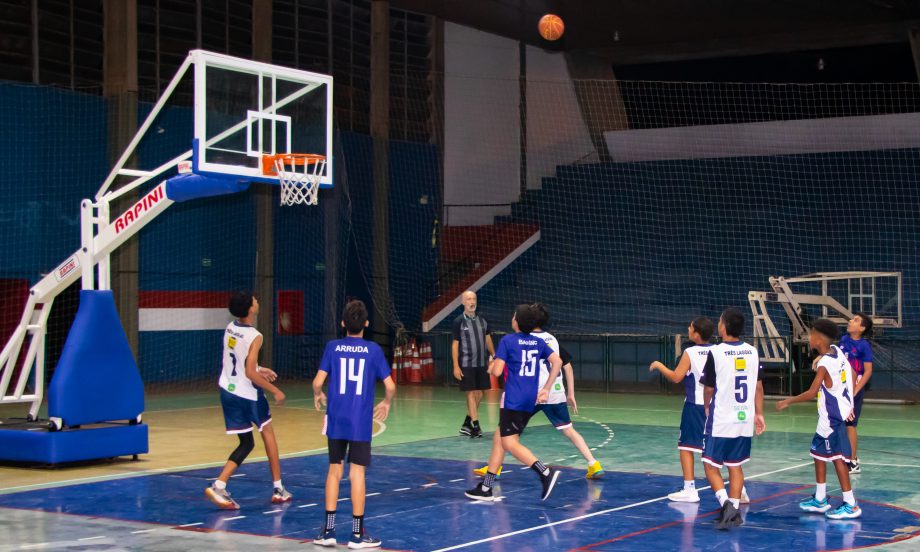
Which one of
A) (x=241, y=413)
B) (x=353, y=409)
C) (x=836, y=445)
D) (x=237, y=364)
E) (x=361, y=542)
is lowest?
(x=361, y=542)

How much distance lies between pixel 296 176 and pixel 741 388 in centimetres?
672

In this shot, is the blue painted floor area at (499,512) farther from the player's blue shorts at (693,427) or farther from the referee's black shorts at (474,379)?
the referee's black shorts at (474,379)

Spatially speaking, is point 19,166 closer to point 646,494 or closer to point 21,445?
point 21,445

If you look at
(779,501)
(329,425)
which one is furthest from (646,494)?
(329,425)

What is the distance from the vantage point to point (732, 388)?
923 cm

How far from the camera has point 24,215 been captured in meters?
22.5

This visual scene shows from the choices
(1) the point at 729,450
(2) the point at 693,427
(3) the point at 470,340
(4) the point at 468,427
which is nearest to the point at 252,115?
(3) the point at 470,340

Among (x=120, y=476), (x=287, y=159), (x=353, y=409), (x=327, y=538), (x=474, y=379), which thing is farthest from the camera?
(x=474, y=379)

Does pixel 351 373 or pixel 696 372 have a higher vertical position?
pixel 351 373

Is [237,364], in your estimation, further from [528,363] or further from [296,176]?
[296,176]

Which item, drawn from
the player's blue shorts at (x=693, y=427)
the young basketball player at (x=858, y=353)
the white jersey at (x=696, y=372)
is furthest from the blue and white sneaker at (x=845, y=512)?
the young basketball player at (x=858, y=353)

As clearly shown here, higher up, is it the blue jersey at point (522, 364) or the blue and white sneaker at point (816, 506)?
the blue jersey at point (522, 364)

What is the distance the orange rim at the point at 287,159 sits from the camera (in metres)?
13.7

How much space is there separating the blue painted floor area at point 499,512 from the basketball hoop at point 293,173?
3.45 meters
